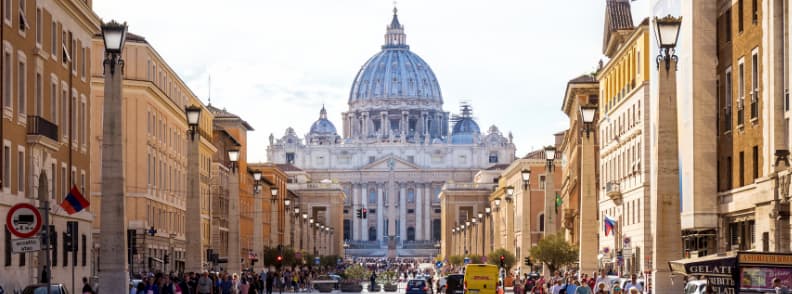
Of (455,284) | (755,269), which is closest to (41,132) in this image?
(755,269)

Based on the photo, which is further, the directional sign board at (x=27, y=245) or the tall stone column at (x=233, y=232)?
the tall stone column at (x=233, y=232)

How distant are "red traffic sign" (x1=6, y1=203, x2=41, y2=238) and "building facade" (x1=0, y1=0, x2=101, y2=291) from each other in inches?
460

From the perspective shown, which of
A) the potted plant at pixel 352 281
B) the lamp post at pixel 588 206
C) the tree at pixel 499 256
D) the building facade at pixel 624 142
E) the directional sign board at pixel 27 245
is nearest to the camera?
the directional sign board at pixel 27 245

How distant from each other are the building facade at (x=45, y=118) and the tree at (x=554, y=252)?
85.1ft

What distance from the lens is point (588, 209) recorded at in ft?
157

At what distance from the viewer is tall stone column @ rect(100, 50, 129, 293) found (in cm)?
3400

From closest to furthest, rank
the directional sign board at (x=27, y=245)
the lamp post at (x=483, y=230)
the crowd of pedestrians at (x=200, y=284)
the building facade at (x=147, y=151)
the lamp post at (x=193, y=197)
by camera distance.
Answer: the directional sign board at (x=27, y=245) < the crowd of pedestrians at (x=200, y=284) < the lamp post at (x=193, y=197) < the building facade at (x=147, y=151) < the lamp post at (x=483, y=230)

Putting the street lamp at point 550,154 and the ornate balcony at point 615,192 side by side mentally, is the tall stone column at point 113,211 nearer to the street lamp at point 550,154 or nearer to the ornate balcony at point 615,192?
the street lamp at point 550,154

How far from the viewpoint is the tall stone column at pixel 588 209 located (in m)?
47.7

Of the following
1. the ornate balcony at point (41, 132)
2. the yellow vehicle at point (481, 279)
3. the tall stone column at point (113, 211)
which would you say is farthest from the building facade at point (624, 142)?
the tall stone column at point (113, 211)

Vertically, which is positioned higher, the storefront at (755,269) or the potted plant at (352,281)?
the storefront at (755,269)

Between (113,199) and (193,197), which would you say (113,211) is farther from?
(193,197)

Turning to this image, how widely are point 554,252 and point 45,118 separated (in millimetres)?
33387

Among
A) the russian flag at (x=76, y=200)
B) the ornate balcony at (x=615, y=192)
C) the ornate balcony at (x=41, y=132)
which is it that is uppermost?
the ornate balcony at (x=41, y=132)
